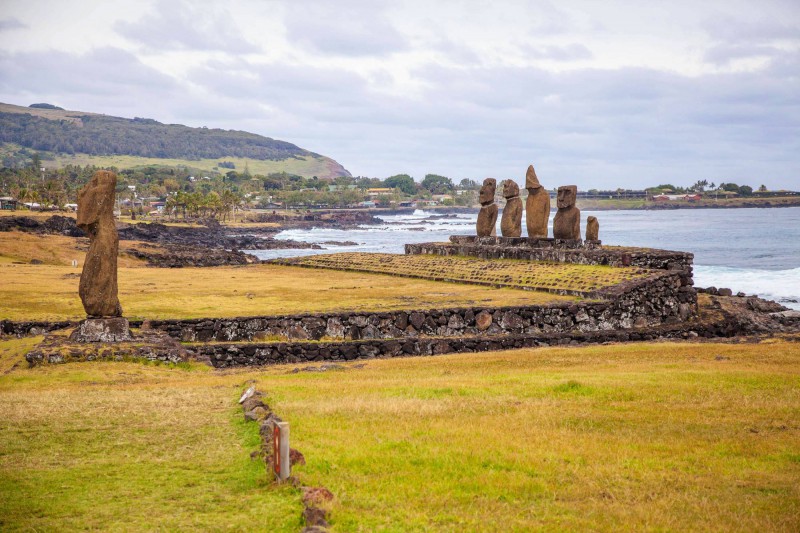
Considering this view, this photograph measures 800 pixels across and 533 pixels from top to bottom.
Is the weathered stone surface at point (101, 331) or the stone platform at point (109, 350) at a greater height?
the weathered stone surface at point (101, 331)

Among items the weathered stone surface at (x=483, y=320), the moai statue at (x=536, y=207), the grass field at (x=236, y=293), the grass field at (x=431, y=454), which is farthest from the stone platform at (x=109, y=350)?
the moai statue at (x=536, y=207)

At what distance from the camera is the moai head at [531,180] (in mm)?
41062

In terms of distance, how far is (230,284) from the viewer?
3528 cm

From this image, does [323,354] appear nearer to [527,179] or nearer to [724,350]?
[724,350]

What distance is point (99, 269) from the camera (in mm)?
20891

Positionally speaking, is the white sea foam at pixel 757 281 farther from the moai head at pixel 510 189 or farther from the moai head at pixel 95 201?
the moai head at pixel 95 201

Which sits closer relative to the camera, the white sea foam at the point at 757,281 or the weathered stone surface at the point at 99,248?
the weathered stone surface at the point at 99,248

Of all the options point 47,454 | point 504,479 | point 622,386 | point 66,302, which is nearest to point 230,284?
point 66,302

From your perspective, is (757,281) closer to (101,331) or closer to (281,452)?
(101,331)

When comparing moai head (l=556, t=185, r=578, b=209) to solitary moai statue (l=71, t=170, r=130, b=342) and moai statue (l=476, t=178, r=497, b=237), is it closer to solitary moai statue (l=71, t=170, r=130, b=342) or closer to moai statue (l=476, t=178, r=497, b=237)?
moai statue (l=476, t=178, r=497, b=237)

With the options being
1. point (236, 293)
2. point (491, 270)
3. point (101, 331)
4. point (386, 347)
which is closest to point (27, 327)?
point (101, 331)

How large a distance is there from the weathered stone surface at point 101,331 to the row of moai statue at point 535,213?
73.7 ft

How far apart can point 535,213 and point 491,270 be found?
226 inches

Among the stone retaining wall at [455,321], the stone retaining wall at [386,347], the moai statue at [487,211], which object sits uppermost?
the moai statue at [487,211]
